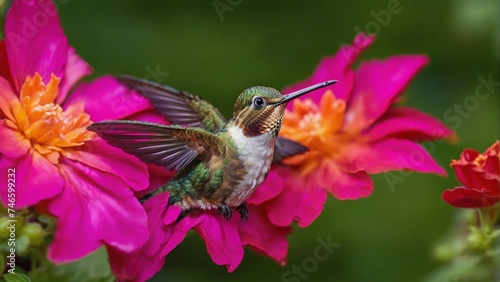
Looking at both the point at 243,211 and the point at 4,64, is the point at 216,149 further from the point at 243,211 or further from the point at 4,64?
the point at 4,64

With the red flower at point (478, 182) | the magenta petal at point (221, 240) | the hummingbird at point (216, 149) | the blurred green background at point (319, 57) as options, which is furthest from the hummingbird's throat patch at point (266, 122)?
the blurred green background at point (319, 57)

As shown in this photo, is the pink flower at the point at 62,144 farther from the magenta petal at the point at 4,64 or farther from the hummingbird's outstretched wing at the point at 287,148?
the hummingbird's outstretched wing at the point at 287,148

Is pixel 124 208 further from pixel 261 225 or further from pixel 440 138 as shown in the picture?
pixel 440 138

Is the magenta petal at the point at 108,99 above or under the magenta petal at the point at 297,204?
above


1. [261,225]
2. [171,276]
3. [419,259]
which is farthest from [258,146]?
[419,259]

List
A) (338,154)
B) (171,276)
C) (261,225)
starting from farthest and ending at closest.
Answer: (171,276)
(338,154)
(261,225)

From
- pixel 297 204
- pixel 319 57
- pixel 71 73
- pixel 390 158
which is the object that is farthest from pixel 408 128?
pixel 319 57
